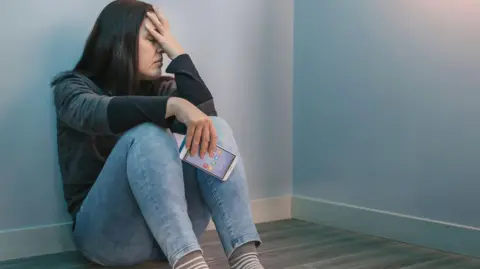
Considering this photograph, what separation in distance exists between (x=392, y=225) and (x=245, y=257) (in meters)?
0.79

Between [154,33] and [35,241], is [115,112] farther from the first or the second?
[35,241]

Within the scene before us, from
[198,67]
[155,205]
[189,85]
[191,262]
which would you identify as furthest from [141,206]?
[198,67]

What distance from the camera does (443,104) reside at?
1.54m

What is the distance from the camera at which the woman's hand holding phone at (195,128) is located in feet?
3.39

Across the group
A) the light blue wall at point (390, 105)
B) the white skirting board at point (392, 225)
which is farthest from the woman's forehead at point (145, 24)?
the white skirting board at point (392, 225)

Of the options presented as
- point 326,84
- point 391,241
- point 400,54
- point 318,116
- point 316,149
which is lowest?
point 391,241

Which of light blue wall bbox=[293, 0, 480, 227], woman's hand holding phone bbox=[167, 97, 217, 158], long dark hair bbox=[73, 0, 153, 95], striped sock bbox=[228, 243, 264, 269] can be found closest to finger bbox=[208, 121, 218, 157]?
woman's hand holding phone bbox=[167, 97, 217, 158]

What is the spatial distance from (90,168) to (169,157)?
38 cm

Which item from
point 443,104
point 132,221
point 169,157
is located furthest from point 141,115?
point 443,104

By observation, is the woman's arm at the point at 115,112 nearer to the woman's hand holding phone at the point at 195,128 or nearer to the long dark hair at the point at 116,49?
the woman's hand holding phone at the point at 195,128

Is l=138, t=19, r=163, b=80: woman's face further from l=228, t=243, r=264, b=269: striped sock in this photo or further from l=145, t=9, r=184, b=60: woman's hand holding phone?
l=228, t=243, r=264, b=269: striped sock

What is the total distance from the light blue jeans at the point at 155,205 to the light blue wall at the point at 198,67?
0.99ft

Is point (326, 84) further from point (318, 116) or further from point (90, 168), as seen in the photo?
point (90, 168)

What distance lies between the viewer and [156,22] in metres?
1.32
